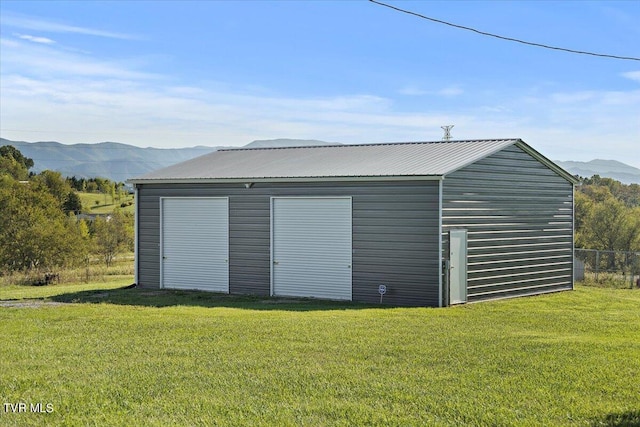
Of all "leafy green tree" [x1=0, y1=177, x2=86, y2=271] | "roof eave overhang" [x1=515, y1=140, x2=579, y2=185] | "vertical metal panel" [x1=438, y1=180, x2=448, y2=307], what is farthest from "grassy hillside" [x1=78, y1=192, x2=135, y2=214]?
"vertical metal panel" [x1=438, y1=180, x2=448, y2=307]

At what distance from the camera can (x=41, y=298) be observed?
1852 cm

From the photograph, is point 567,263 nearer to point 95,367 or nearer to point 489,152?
point 489,152

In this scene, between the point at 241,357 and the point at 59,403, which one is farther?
the point at 241,357

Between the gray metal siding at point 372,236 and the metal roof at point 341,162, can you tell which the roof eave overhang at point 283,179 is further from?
the gray metal siding at point 372,236

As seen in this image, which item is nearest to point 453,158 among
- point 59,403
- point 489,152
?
point 489,152

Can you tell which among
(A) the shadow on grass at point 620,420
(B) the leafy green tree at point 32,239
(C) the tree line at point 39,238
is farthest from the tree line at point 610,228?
(A) the shadow on grass at point 620,420

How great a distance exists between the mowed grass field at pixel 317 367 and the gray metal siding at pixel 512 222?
8.63 ft

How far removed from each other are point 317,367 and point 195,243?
450 inches

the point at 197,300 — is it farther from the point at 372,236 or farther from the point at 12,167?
the point at 12,167

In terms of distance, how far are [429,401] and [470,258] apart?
10.1m

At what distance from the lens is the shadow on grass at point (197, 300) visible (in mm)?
16984

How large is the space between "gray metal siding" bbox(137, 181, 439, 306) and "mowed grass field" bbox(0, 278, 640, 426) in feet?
5.67

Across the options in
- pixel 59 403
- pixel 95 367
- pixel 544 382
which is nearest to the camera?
pixel 59 403

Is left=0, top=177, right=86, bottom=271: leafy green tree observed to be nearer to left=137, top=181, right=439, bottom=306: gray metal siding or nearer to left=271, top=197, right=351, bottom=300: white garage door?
left=137, top=181, right=439, bottom=306: gray metal siding
